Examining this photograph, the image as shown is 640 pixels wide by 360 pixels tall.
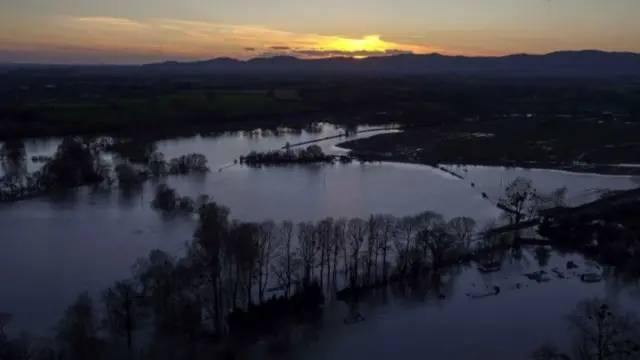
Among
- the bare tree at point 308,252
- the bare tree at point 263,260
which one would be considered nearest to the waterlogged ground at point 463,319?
the bare tree at point 308,252

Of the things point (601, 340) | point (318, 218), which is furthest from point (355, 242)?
point (601, 340)

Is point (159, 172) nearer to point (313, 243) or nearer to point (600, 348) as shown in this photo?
point (313, 243)

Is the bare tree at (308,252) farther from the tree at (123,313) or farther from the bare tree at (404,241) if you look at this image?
the tree at (123,313)

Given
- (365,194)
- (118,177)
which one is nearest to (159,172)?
(118,177)

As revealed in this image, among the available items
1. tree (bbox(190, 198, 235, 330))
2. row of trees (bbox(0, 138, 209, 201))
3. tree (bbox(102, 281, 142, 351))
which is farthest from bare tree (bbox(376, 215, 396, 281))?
row of trees (bbox(0, 138, 209, 201))

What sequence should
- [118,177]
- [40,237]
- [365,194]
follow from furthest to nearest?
[118,177] → [365,194] → [40,237]
